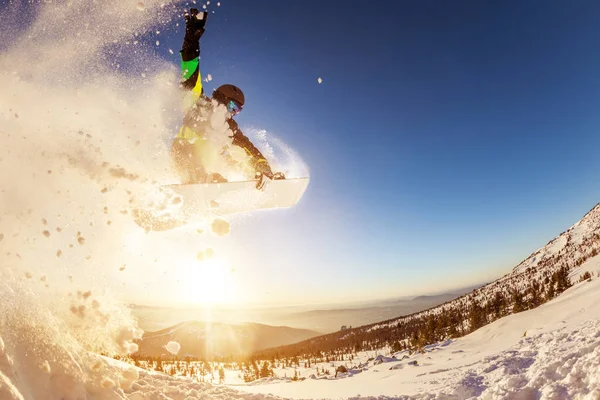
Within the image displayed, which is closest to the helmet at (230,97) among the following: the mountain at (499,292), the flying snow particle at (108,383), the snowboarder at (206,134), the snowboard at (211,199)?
the snowboarder at (206,134)

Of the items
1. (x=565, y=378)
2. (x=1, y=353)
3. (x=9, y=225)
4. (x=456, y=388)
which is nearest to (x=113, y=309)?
(x=9, y=225)

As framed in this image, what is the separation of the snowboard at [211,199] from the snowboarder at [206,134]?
0.33 metres

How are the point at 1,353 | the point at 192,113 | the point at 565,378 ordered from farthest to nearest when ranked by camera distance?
the point at 192,113 < the point at 565,378 < the point at 1,353

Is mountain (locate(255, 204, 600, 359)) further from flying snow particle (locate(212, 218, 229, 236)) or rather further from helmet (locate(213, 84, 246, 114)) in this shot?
helmet (locate(213, 84, 246, 114))

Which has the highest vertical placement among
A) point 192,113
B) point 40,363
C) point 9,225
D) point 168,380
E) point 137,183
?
point 192,113

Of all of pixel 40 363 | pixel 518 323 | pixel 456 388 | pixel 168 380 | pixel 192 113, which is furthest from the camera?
pixel 518 323

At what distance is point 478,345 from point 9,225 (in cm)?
3230

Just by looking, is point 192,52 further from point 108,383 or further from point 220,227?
point 108,383

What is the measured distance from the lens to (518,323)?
27.2m

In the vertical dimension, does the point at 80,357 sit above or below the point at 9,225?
below

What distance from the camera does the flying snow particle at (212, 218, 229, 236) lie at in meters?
9.59

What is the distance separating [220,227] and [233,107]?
12.3 ft

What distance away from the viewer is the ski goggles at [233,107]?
9.66 m

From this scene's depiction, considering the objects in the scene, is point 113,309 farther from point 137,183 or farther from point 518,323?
point 518,323
